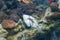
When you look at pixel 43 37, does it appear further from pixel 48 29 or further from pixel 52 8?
pixel 52 8

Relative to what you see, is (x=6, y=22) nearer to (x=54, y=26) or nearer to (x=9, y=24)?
(x=9, y=24)

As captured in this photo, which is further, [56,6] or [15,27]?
→ [56,6]

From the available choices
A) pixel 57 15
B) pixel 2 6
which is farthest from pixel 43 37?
pixel 2 6

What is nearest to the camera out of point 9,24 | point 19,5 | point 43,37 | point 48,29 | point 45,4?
point 9,24

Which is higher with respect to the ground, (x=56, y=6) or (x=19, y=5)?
(x=19, y=5)

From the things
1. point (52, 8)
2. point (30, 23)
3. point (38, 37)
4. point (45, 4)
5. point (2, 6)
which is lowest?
point (38, 37)

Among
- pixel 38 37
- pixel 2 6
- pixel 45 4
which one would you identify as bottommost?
pixel 38 37

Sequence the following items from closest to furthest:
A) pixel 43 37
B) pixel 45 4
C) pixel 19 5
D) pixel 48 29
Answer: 1. pixel 48 29
2. pixel 43 37
3. pixel 19 5
4. pixel 45 4

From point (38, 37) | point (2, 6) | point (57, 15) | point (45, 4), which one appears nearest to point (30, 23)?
point (38, 37)

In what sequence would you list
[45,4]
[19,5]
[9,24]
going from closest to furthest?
1. [9,24]
2. [19,5]
3. [45,4]
